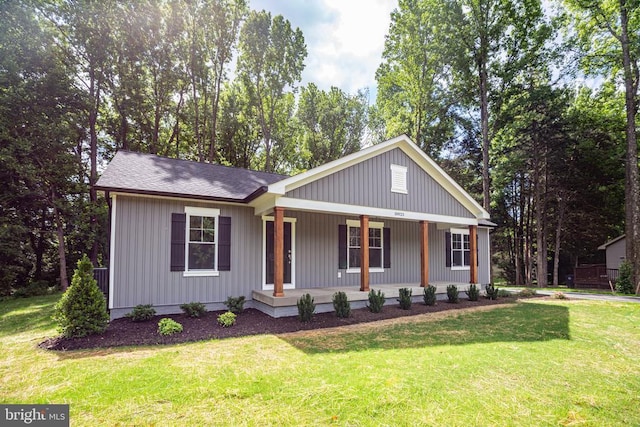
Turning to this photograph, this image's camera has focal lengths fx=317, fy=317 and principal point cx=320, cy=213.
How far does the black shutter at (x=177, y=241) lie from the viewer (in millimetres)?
7910

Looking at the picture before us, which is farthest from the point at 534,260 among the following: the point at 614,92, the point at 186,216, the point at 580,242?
the point at 186,216

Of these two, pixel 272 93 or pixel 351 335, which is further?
pixel 272 93

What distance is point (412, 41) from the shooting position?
20.2 metres

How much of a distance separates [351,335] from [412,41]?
19998mm

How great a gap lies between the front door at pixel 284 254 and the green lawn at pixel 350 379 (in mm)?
3104

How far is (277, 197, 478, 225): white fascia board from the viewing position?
26.6 feet

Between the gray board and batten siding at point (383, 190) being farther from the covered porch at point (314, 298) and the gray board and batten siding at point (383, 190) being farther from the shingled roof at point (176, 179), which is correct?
the covered porch at point (314, 298)

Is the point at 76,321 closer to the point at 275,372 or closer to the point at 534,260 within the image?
the point at 275,372

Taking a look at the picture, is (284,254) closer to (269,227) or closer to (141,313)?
(269,227)

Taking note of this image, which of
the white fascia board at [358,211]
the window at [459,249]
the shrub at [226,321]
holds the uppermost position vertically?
the white fascia board at [358,211]

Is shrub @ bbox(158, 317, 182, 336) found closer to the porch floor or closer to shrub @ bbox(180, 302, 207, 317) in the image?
shrub @ bbox(180, 302, 207, 317)

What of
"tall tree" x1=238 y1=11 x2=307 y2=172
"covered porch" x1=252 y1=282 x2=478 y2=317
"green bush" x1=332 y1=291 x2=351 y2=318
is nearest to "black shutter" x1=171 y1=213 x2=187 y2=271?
"covered porch" x1=252 y1=282 x2=478 y2=317

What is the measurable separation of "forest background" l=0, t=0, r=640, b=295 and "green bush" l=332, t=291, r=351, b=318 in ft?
41.6

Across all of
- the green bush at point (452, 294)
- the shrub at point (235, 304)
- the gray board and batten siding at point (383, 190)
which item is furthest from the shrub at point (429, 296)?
the shrub at point (235, 304)
